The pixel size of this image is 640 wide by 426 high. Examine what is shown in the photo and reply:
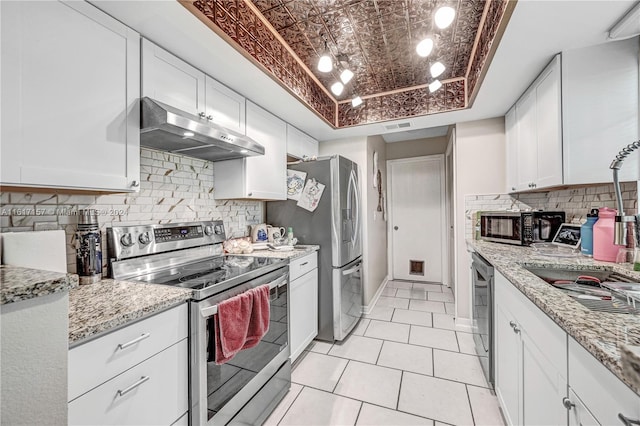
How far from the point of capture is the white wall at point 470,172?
2.70 metres

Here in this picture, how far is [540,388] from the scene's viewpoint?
39.2 inches

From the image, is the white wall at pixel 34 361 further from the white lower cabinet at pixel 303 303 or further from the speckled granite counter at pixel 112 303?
the white lower cabinet at pixel 303 303

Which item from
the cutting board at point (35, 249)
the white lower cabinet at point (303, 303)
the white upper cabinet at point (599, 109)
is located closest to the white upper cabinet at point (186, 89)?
the cutting board at point (35, 249)

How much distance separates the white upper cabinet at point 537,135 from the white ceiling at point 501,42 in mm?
113

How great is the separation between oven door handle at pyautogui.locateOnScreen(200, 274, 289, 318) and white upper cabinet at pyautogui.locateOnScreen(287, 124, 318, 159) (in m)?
1.42

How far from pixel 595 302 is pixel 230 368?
5.38ft

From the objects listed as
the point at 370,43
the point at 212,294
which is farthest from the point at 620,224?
the point at 212,294

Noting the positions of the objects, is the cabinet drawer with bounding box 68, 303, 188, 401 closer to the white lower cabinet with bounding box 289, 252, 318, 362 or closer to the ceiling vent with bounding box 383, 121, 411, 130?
the white lower cabinet with bounding box 289, 252, 318, 362

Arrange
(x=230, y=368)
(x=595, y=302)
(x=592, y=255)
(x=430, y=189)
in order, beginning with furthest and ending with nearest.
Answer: (x=430, y=189), (x=592, y=255), (x=230, y=368), (x=595, y=302)

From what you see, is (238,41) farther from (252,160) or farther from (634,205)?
(634,205)

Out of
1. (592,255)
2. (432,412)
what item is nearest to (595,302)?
(592,255)

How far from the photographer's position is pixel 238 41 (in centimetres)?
152

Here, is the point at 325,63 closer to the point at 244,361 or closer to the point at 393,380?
the point at 244,361

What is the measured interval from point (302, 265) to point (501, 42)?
1989 millimetres
